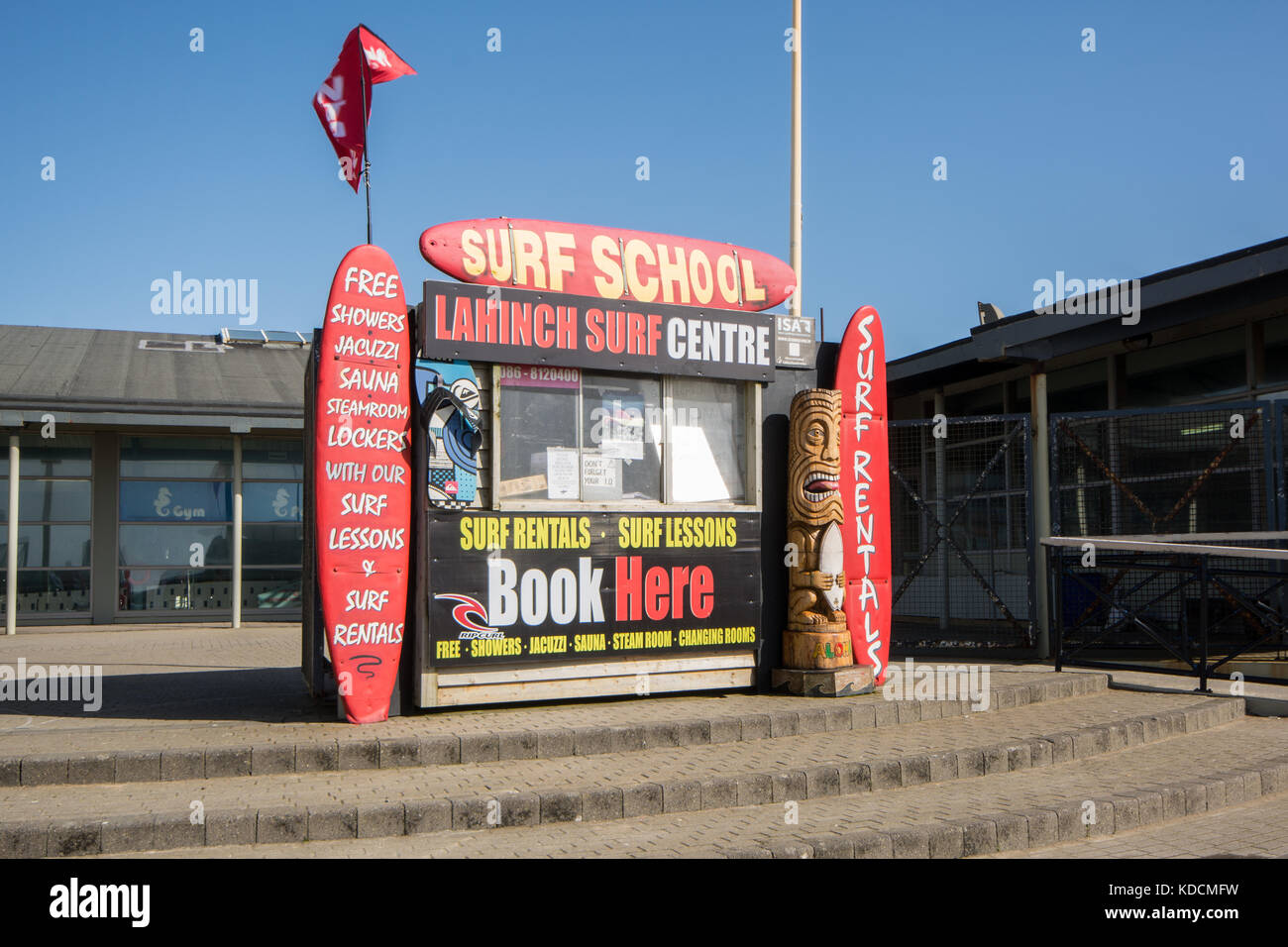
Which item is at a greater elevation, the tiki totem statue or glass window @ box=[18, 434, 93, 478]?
glass window @ box=[18, 434, 93, 478]

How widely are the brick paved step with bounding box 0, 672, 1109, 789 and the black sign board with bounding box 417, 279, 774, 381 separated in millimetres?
2685

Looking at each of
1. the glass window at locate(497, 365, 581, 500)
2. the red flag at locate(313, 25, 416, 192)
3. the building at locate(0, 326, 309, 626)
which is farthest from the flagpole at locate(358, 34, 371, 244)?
the building at locate(0, 326, 309, 626)

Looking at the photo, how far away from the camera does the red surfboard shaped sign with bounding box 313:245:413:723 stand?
24.0ft

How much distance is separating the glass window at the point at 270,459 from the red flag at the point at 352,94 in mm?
10572

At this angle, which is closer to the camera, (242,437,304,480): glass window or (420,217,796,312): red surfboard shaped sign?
(420,217,796,312): red surfboard shaped sign

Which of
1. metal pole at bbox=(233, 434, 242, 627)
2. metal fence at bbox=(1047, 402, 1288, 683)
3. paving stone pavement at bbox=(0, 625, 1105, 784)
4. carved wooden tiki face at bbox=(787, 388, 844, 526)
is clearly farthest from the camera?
metal pole at bbox=(233, 434, 242, 627)

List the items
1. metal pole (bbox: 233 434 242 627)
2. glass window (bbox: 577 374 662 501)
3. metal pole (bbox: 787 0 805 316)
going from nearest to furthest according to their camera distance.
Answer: glass window (bbox: 577 374 662 501), metal pole (bbox: 787 0 805 316), metal pole (bbox: 233 434 242 627)

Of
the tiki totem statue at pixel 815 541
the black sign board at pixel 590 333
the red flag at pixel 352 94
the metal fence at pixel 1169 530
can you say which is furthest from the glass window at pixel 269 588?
the metal fence at pixel 1169 530

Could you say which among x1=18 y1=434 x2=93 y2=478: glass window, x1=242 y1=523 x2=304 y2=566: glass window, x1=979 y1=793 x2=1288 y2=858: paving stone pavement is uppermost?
x1=18 y1=434 x2=93 y2=478: glass window

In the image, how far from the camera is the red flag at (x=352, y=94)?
8438 millimetres

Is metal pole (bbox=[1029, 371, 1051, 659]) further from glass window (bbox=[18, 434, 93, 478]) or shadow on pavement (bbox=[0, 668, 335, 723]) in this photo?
glass window (bbox=[18, 434, 93, 478])

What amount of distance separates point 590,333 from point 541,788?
3.74 meters

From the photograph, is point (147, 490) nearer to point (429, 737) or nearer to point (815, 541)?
point (429, 737)

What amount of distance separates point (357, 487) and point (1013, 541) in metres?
8.77
